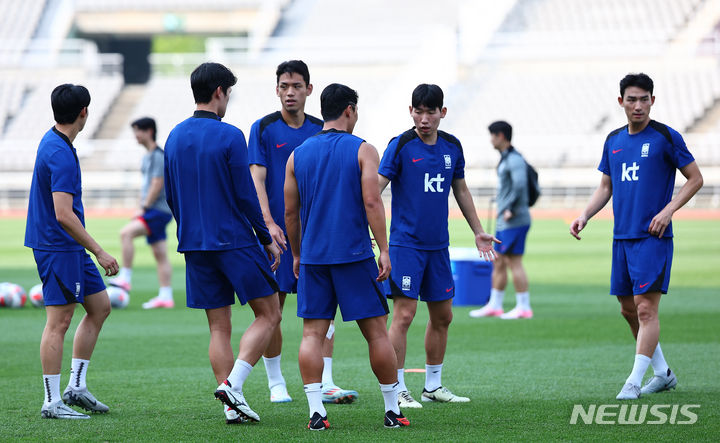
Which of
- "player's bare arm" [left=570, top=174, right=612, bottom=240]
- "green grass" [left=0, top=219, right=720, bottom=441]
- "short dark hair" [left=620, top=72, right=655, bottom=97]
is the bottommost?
"green grass" [left=0, top=219, right=720, bottom=441]

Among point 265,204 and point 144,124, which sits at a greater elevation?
point 144,124

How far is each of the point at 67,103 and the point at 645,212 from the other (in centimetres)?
413

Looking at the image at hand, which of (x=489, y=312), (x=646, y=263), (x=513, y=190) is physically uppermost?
(x=513, y=190)

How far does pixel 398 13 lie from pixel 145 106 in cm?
1559

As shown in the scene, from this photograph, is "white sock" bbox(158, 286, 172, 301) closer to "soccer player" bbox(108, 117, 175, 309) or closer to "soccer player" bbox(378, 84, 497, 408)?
"soccer player" bbox(108, 117, 175, 309)

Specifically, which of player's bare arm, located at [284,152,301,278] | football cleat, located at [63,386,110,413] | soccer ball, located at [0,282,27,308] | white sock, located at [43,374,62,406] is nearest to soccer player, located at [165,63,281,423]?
player's bare arm, located at [284,152,301,278]

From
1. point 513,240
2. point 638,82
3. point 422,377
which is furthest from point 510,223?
point 638,82

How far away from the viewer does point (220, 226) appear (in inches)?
243

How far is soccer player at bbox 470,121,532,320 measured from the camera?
12.1 meters

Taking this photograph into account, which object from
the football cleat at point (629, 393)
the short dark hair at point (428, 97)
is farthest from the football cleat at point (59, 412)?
the football cleat at point (629, 393)

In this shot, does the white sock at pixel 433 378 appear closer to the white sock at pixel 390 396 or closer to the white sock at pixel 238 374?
the white sock at pixel 390 396

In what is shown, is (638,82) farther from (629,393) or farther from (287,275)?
(287,275)

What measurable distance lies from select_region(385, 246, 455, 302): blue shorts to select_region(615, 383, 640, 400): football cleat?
1420 millimetres

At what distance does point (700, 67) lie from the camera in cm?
4359
